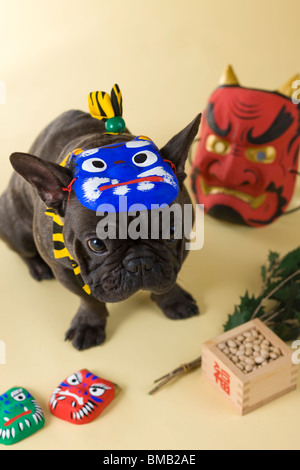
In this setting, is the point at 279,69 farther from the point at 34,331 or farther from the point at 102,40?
the point at 34,331

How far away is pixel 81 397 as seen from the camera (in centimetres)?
202

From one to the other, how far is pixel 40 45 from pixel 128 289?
1938 mm

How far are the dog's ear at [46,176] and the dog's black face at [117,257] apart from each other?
5 centimetres

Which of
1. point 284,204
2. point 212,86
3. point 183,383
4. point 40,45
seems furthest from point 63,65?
point 183,383

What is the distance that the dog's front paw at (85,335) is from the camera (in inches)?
87.5

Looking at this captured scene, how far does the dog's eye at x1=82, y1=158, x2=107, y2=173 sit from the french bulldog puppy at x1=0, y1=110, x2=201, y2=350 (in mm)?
60

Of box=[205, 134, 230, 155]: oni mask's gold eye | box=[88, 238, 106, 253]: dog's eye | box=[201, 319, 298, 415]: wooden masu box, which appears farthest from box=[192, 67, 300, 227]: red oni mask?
box=[88, 238, 106, 253]: dog's eye

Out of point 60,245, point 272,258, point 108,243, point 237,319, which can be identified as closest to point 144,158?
point 108,243

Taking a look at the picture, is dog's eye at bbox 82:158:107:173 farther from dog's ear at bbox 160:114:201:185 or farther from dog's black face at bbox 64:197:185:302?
dog's ear at bbox 160:114:201:185

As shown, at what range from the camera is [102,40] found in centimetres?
349

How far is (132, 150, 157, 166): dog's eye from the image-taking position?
1798 millimetres

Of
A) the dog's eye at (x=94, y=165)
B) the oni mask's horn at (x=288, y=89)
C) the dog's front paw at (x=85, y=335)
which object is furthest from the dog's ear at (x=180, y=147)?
the oni mask's horn at (x=288, y=89)

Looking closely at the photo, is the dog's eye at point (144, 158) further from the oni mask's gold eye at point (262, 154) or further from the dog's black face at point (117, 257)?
the oni mask's gold eye at point (262, 154)

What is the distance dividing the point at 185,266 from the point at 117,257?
2.46 ft
